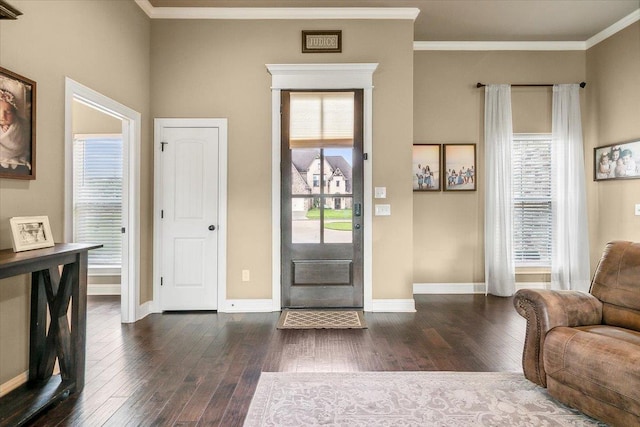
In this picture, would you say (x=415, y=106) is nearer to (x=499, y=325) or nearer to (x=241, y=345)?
(x=499, y=325)

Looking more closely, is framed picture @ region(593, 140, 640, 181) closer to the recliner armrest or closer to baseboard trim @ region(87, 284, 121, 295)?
the recliner armrest

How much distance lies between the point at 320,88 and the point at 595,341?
128 inches

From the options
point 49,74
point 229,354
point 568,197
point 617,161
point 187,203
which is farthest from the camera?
point 568,197

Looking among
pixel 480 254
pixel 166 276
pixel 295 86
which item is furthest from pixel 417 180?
pixel 166 276

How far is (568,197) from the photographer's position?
15.4 feet

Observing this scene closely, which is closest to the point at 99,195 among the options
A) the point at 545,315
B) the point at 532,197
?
the point at 545,315

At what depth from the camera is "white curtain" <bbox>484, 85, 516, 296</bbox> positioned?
4.69 meters

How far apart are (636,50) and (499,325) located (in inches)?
141

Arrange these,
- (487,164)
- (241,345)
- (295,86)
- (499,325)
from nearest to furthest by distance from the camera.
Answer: (241,345)
(499,325)
(295,86)
(487,164)

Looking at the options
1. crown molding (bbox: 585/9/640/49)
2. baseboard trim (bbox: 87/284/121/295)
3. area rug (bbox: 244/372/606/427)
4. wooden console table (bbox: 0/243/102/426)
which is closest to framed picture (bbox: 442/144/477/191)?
crown molding (bbox: 585/9/640/49)

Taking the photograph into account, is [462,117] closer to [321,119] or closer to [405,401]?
[321,119]

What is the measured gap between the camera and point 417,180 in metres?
4.86

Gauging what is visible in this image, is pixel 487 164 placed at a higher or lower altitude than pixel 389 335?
higher

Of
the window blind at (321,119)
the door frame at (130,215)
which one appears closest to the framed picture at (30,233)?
the door frame at (130,215)
